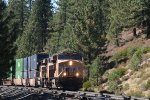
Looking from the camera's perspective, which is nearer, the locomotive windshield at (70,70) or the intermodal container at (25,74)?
the locomotive windshield at (70,70)

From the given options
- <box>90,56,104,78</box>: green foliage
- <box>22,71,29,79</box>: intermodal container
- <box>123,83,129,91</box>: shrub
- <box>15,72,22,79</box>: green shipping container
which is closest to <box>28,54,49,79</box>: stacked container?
<box>22,71,29,79</box>: intermodal container

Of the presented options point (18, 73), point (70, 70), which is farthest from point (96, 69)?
point (18, 73)

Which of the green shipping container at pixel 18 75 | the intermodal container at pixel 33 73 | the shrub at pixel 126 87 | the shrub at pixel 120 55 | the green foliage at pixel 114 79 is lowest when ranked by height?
the shrub at pixel 126 87

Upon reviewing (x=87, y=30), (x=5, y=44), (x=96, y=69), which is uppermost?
(x=87, y=30)

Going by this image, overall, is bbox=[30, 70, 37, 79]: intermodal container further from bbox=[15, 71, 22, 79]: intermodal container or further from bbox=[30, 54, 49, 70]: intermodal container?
bbox=[15, 71, 22, 79]: intermodal container

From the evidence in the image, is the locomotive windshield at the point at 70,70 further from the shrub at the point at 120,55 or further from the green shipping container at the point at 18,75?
the shrub at the point at 120,55

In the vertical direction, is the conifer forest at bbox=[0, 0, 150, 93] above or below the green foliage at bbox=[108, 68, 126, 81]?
above

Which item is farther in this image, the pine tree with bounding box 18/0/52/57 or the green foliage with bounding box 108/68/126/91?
the pine tree with bounding box 18/0/52/57

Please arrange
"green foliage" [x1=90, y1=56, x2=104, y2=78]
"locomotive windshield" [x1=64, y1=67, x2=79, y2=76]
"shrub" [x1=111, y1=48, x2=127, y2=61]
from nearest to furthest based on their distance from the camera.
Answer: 1. "locomotive windshield" [x1=64, y1=67, x2=79, y2=76]
2. "green foliage" [x1=90, y1=56, x2=104, y2=78]
3. "shrub" [x1=111, y1=48, x2=127, y2=61]

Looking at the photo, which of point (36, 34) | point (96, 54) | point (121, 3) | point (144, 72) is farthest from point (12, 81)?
point (36, 34)

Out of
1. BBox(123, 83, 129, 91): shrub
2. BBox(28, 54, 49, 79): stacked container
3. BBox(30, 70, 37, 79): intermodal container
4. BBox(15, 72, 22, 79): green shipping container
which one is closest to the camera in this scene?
BBox(123, 83, 129, 91): shrub

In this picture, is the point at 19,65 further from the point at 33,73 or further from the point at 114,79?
the point at 114,79

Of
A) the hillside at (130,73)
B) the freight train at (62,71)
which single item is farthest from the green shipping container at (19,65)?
the freight train at (62,71)

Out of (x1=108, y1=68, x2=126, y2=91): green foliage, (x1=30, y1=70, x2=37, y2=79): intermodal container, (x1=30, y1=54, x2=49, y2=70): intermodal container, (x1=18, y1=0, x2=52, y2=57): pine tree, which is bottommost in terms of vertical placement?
(x1=108, y1=68, x2=126, y2=91): green foliage
